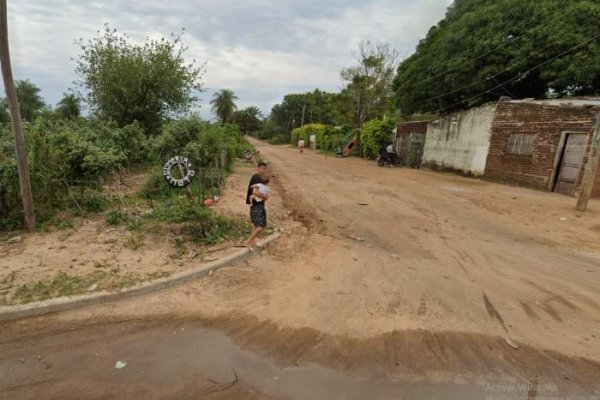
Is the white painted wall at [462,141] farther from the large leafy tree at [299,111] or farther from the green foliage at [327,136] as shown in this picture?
the large leafy tree at [299,111]

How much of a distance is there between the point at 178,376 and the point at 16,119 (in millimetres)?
5167

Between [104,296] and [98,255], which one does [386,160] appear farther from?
[104,296]

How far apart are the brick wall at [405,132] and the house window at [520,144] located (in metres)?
6.38

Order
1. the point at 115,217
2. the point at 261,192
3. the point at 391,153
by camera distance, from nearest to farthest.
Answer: the point at 261,192
the point at 115,217
the point at 391,153

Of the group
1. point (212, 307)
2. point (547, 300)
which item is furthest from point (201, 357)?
point (547, 300)

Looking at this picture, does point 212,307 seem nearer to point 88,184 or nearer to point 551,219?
point 88,184

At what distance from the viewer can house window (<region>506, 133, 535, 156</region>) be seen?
48.2ft

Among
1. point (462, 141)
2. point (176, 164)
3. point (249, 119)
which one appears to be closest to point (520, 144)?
point (462, 141)

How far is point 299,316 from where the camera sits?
429 cm

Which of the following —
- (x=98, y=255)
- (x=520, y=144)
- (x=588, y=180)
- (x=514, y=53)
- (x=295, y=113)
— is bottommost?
(x=98, y=255)

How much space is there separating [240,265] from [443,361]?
316 cm

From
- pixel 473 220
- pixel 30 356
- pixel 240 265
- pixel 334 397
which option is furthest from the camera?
pixel 473 220

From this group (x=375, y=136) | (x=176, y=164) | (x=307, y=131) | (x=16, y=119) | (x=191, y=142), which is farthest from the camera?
(x=307, y=131)

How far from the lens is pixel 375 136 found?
1032 inches
